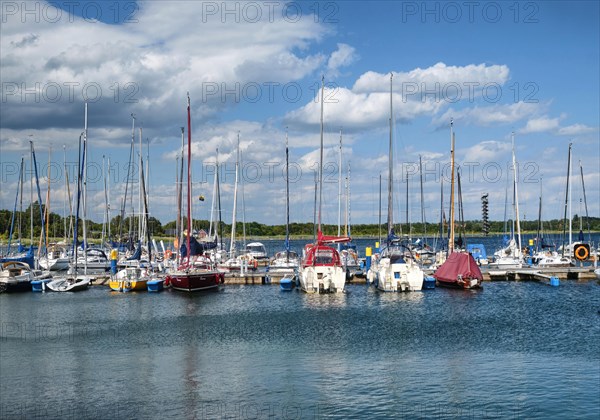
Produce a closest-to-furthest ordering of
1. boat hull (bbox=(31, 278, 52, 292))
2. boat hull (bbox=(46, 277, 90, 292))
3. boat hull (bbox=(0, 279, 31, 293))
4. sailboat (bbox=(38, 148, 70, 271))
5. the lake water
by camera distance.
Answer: the lake water < boat hull (bbox=(46, 277, 90, 292)) < boat hull (bbox=(0, 279, 31, 293)) < boat hull (bbox=(31, 278, 52, 292)) < sailboat (bbox=(38, 148, 70, 271))

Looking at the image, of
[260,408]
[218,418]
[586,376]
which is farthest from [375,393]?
[586,376]

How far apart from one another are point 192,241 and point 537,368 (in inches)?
1888

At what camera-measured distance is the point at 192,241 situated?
77.2 m

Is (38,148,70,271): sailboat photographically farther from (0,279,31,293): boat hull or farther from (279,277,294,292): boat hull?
(279,277,294,292): boat hull

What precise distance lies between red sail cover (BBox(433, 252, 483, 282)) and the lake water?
4.85 metres

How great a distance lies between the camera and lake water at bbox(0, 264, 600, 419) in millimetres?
29281

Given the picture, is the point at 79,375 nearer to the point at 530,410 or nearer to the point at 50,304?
the point at 530,410

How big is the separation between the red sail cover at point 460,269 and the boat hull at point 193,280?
76.3 feet

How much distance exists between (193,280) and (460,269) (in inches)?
1029

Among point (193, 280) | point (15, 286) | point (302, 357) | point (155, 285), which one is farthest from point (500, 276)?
point (15, 286)

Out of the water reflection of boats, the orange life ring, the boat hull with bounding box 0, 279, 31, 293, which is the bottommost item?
the water reflection of boats

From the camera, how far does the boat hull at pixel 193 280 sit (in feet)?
229

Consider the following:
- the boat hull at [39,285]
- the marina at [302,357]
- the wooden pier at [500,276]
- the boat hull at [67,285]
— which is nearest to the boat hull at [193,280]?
the marina at [302,357]

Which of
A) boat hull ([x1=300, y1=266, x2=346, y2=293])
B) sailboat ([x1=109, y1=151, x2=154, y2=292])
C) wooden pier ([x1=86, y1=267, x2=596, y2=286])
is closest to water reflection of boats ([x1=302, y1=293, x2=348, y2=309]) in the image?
boat hull ([x1=300, y1=266, x2=346, y2=293])
